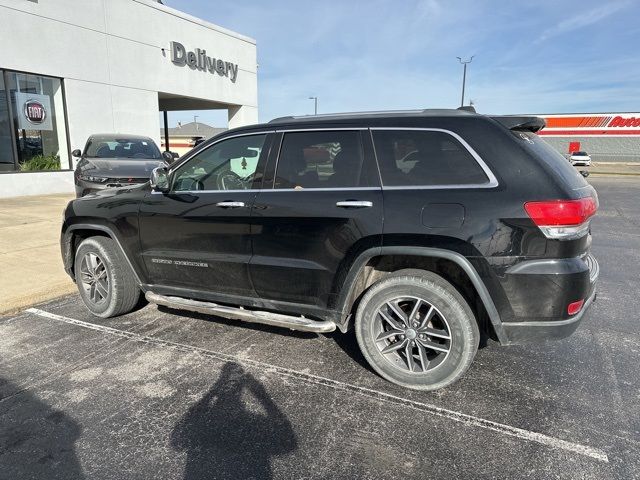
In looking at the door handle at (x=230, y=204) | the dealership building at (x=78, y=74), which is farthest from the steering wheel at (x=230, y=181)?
the dealership building at (x=78, y=74)

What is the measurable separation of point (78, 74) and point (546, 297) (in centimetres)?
1506

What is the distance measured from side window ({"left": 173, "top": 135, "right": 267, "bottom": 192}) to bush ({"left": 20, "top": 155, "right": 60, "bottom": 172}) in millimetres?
11679

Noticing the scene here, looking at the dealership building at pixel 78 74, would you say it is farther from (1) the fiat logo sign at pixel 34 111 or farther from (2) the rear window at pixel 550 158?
(2) the rear window at pixel 550 158

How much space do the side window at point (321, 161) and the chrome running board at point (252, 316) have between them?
1.00m

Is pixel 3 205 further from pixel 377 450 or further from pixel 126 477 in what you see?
pixel 377 450

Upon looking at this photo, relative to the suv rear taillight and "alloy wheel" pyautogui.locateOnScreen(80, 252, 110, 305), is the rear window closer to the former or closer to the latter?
the suv rear taillight

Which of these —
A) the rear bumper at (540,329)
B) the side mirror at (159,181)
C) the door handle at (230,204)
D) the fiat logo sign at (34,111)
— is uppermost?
the fiat logo sign at (34,111)

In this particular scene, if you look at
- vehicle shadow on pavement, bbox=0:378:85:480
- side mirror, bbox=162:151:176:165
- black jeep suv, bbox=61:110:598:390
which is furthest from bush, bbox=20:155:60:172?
vehicle shadow on pavement, bbox=0:378:85:480

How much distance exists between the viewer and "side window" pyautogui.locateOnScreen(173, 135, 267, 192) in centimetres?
369

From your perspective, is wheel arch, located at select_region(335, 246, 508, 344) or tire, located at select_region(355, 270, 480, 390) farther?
tire, located at select_region(355, 270, 480, 390)

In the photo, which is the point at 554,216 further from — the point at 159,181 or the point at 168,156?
the point at 168,156

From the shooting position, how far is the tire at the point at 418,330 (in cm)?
303

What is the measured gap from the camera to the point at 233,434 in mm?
2693

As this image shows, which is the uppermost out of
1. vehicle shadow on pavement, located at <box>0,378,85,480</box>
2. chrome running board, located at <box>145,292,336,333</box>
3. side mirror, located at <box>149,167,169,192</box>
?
side mirror, located at <box>149,167,169,192</box>
